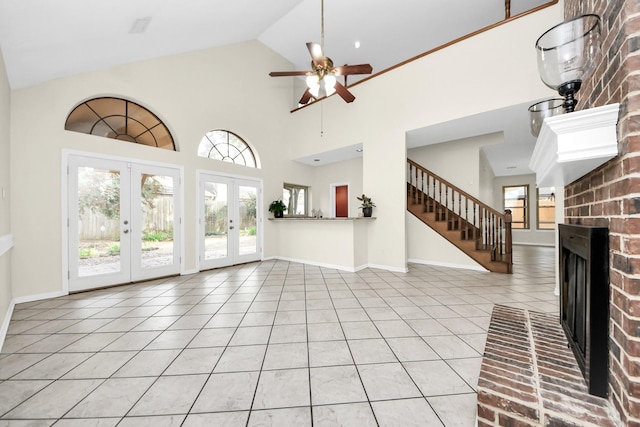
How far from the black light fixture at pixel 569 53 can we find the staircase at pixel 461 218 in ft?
12.0

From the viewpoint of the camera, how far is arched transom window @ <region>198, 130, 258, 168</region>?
483 centimetres

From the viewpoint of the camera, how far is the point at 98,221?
3.54 meters

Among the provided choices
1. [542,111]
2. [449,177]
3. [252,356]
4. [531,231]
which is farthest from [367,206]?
[531,231]

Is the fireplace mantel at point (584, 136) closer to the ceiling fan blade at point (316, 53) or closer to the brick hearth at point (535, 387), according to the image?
the brick hearth at point (535, 387)

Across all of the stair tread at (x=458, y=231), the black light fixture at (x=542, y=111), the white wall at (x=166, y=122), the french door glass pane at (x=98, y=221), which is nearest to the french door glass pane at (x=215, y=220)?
the white wall at (x=166, y=122)

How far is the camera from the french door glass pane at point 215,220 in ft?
15.6

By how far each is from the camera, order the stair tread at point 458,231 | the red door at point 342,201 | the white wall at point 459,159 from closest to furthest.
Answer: the stair tread at point 458,231
the white wall at point 459,159
the red door at point 342,201

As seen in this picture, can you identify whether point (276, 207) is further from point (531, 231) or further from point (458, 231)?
point (531, 231)

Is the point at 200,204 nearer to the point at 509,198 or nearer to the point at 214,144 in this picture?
the point at 214,144

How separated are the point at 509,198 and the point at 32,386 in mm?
11566

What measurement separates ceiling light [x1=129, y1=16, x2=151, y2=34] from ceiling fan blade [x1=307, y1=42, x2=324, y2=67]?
1866 millimetres

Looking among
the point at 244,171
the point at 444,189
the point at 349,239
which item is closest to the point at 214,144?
the point at 244,171

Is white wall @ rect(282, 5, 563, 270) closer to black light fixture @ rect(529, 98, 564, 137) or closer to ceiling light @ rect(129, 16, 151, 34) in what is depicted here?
black light fixture @ rect(529, 98, 564, 137)

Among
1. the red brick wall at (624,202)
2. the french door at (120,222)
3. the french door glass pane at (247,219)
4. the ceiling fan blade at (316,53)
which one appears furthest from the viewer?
the french door glass pane at (247,219)
